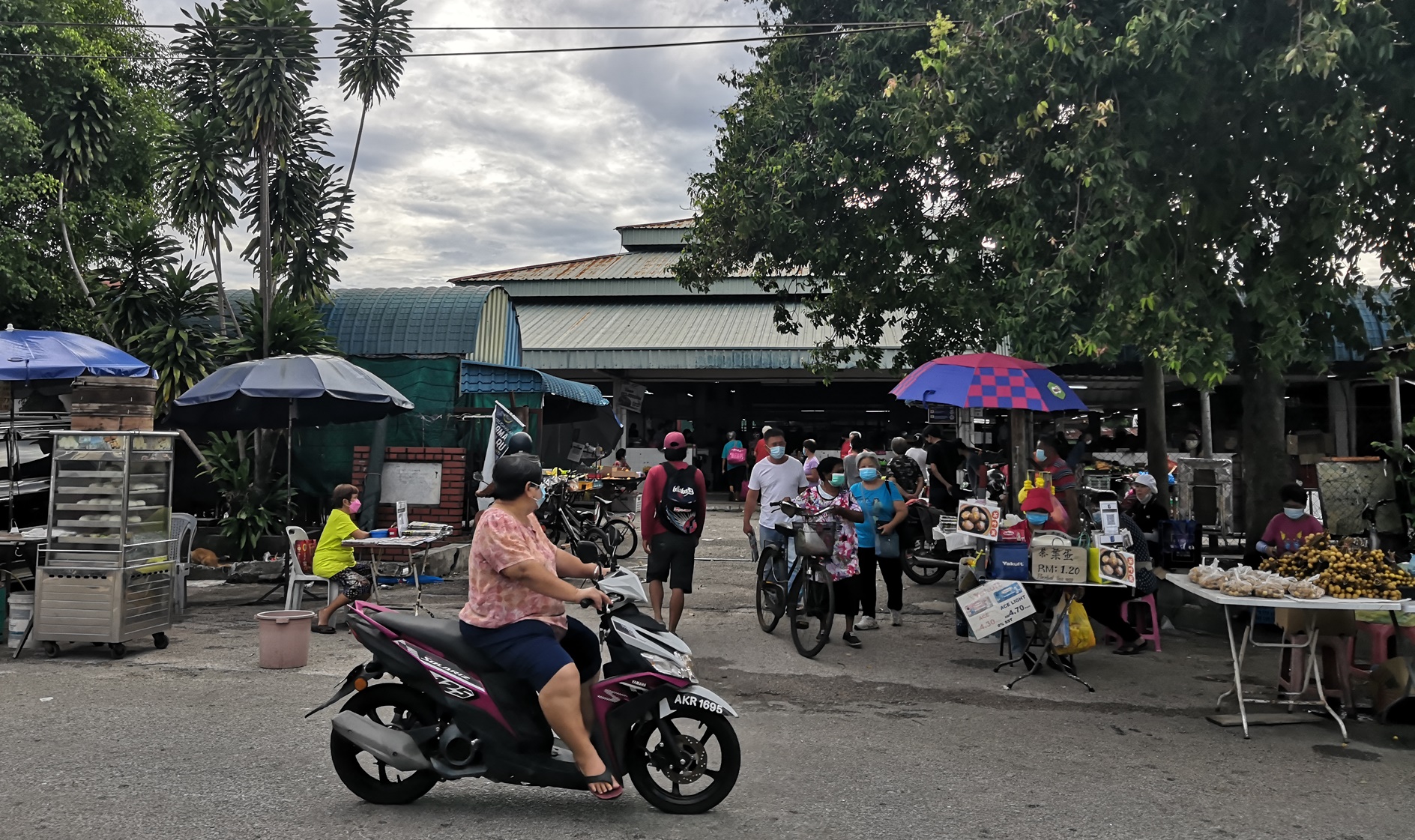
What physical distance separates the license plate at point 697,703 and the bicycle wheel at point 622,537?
951 centimetres

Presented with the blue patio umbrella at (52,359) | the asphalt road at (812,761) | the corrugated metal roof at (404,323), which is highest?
the corrugated metal roof at (404,323)

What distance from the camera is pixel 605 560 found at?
12891mm

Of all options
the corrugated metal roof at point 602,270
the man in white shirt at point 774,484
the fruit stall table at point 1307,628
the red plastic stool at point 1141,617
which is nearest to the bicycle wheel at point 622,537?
the man in white shirt at point 774,484

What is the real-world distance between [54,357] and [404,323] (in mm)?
6304

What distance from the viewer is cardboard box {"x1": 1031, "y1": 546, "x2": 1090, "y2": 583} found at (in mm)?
7629

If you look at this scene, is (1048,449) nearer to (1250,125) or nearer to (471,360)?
(1250,125)

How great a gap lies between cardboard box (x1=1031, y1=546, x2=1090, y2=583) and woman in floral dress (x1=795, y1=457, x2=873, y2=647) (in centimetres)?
158

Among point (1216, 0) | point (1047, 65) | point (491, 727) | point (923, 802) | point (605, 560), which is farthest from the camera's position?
point (605, 560)

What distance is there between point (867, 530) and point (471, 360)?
8.81 m

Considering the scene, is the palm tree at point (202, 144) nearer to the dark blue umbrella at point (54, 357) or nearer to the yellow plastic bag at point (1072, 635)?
the dark blue umbrella at point (54, 357)

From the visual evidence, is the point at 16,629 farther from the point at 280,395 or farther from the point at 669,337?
the point at 669,337

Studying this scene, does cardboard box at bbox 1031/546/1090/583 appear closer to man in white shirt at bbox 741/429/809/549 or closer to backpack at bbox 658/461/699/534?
man in white shirt at bbox 741/429/809/549

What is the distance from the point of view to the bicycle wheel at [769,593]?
30.2ft

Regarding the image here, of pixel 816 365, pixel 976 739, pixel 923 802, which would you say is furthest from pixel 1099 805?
pixel 816 365
